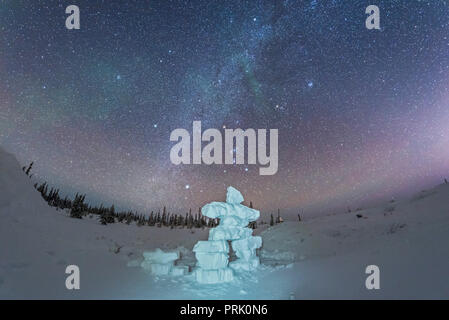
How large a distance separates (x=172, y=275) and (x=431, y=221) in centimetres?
1125

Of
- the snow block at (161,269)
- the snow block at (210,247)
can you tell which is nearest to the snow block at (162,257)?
the snow block at (161,269)

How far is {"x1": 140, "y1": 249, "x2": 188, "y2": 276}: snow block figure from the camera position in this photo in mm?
8688

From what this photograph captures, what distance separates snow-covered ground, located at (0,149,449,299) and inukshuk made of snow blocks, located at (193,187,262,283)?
0.49m

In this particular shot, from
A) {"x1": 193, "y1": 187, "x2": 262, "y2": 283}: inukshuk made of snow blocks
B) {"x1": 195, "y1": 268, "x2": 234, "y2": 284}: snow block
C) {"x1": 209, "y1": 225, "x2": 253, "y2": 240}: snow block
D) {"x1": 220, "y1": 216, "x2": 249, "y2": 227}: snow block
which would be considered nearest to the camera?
{"x1": 195, "y1": 268, "x2": 234, "y2": 284}: snow block

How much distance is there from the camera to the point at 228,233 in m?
9.73

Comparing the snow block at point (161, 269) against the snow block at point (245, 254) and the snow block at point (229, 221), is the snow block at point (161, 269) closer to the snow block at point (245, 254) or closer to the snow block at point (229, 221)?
the snow block at point (229, 221)

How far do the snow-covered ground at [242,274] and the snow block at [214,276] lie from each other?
0.28 metres

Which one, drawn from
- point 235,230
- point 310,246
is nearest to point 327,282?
point 235,230

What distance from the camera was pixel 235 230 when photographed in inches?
395

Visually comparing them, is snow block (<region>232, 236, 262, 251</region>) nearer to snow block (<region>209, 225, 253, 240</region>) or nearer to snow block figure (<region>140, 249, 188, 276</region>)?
snow block (<region>209, 225, 253, 240</region>)

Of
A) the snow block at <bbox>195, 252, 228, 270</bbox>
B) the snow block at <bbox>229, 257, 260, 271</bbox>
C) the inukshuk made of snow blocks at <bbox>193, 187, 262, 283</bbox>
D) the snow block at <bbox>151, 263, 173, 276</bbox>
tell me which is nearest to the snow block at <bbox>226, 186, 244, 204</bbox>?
the inukshuk made of snow blocks at <bbox>193, 187, 262, 283</bbox>

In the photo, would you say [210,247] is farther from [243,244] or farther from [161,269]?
[161,269]

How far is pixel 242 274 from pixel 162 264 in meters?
3.11
